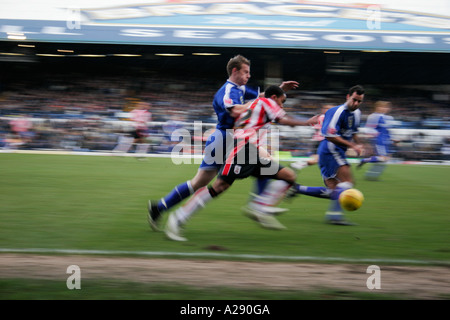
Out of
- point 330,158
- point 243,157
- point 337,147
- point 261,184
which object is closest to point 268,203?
point 261,184

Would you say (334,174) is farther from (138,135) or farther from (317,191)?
(138,135)

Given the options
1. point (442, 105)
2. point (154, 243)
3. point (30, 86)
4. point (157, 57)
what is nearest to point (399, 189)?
point (154, 243)

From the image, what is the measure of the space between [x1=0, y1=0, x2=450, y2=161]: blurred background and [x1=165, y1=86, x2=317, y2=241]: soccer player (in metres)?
15.5

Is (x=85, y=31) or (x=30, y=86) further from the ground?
(x=85, y=31)

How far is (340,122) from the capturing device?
7.20 m

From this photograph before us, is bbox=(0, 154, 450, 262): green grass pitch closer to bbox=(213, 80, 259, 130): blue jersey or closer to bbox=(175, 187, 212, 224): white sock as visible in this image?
bbox=(175, 187, 212, 224): white sock

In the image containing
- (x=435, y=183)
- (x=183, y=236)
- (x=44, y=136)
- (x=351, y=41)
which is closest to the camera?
(x=183, y=236)

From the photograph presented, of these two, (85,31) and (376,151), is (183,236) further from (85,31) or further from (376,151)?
(85,31)

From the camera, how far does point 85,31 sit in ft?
80.1

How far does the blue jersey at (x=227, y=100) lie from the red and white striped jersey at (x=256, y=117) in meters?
0.12

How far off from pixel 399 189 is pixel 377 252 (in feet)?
20.8

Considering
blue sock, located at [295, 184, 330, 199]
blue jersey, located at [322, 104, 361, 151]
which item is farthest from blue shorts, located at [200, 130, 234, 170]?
blue sock, located at [295, 184, 330, 199]

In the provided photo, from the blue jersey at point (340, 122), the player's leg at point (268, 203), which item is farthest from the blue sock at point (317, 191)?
the player's leg at point (268, 203)

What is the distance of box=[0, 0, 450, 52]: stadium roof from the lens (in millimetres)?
23750
